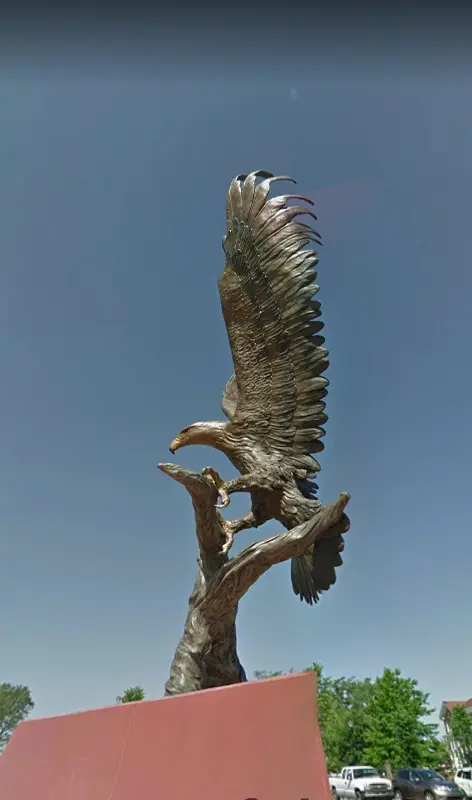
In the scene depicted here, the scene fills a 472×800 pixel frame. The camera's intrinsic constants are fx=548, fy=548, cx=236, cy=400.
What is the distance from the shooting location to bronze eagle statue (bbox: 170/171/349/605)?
679 cm

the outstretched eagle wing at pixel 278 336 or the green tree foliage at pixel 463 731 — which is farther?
the green tree foliage at pixel 463 731

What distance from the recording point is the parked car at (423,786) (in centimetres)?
1529

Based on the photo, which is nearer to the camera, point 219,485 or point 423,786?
point 219,485

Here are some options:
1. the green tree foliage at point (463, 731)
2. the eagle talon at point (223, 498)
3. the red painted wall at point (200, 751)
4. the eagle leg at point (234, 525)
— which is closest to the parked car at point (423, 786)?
the eagle leg at point (234, 525)

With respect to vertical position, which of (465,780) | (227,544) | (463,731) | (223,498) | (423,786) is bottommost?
(463,731)

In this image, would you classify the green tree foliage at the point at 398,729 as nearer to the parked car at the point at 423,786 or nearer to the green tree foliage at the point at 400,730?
the green tree foliage at the point at 400,730

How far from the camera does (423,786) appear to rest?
52.1 feet

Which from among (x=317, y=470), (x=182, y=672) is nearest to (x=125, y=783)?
(x=182, y=672)

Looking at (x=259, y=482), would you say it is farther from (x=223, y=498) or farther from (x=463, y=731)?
(x=463, y=731)

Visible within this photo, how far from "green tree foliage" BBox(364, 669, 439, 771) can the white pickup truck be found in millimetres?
7574

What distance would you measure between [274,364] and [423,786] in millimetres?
15440

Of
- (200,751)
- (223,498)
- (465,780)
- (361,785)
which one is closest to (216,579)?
(223,498)

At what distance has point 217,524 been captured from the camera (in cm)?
643

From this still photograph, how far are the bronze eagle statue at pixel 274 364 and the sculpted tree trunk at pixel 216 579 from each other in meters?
0.39
